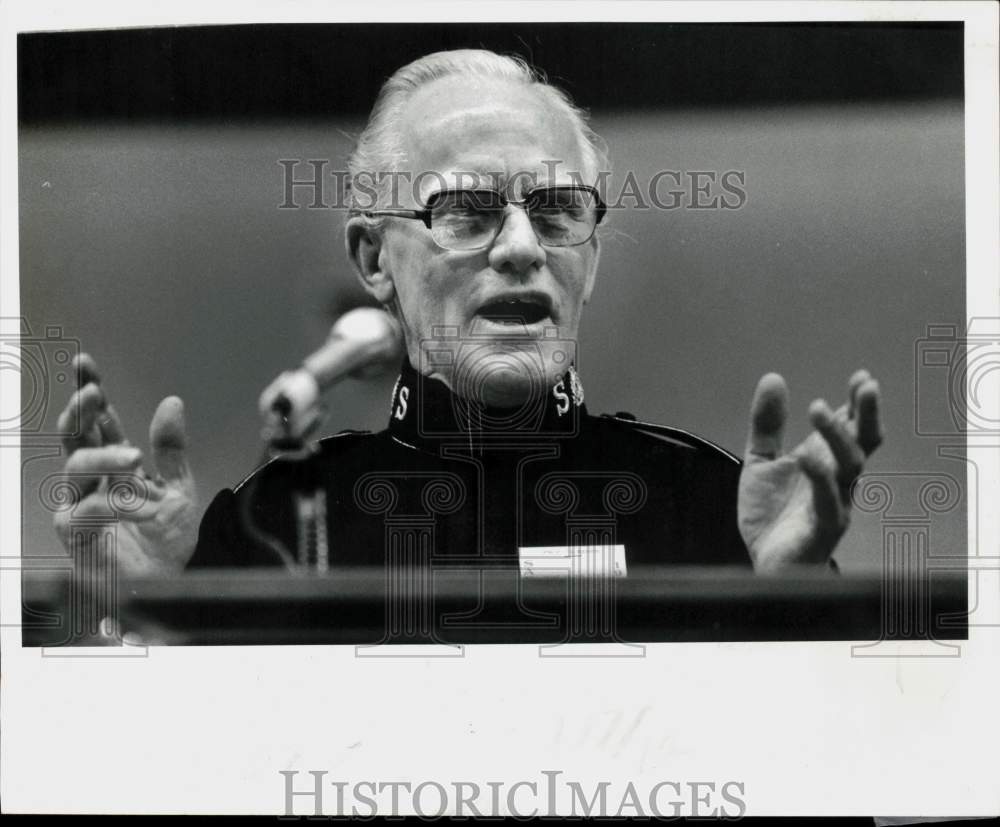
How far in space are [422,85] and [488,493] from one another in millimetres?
822

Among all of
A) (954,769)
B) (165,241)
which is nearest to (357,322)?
(165,241)

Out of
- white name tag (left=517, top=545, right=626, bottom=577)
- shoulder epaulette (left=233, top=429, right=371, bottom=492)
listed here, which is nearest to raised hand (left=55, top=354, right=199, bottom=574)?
shoulder epaulette (left=233, top=429, right=371, bottom=492)

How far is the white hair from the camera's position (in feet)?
6.74

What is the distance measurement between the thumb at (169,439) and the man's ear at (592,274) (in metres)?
0.84

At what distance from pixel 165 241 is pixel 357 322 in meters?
0.42

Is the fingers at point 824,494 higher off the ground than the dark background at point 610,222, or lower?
lower

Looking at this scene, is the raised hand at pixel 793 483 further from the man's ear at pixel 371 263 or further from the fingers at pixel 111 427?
the fingers at pixel 111 427

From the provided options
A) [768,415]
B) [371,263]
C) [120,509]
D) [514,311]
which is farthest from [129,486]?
[768,415]

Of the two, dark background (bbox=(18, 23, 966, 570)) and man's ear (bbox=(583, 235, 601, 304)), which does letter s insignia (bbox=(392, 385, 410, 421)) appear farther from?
man's ear (bbox=(583, 235, 601, 304))

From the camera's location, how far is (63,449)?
210 cm

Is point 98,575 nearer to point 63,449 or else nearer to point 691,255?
point 63,449

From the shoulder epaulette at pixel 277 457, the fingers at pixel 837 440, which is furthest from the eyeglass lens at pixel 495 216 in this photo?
the fingers at pixel 837 440

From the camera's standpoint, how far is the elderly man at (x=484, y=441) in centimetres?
204

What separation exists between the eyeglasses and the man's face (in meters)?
0.01
